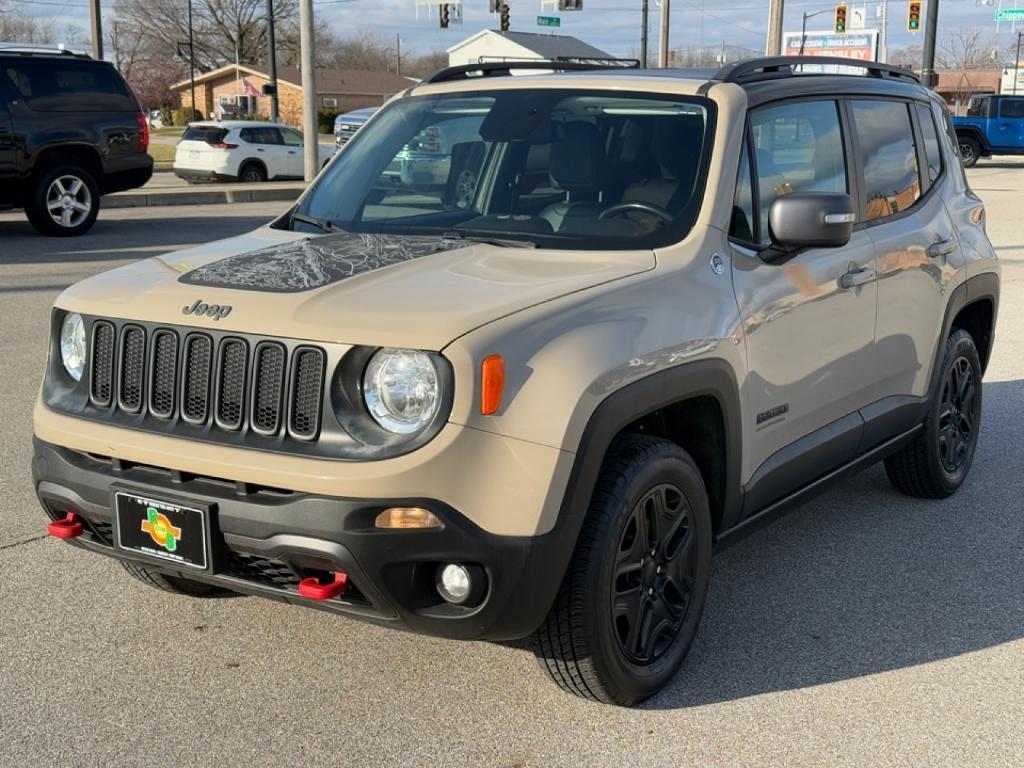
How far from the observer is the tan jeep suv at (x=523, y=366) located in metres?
3.14

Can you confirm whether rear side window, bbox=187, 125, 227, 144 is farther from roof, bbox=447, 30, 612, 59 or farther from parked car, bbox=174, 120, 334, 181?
roof, bbox=447, 30, 612, 59

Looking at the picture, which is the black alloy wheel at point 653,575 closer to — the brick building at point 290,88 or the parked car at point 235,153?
the parked car at point 235,153

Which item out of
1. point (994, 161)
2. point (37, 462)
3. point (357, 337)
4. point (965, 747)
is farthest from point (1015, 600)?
point (994, 161)

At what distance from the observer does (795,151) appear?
179 inches

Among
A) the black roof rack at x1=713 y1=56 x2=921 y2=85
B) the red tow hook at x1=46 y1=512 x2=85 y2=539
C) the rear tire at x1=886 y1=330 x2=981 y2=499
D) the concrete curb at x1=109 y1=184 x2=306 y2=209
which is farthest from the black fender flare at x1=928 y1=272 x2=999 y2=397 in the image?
the concrete curb at x1=109 y1=184 x2=306 y2=209

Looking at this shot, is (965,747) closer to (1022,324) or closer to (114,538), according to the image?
(114,538)

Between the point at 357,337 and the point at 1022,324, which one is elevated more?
the point at 357,337

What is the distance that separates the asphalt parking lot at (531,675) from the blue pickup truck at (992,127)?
31.8 meters

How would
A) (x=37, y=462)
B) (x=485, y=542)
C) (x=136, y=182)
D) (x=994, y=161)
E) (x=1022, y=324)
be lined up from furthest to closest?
(x=994, y=161) < (x=136, y=182) < (x=1022, y=324) < (x=37, y=462) < (x=485, y=542)

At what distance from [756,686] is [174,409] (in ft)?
6.27

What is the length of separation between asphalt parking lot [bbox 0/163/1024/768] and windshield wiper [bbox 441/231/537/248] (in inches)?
51.3

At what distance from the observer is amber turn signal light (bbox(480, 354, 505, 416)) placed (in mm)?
3082

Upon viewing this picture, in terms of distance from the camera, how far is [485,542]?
123 inches

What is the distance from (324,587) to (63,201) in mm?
13118
